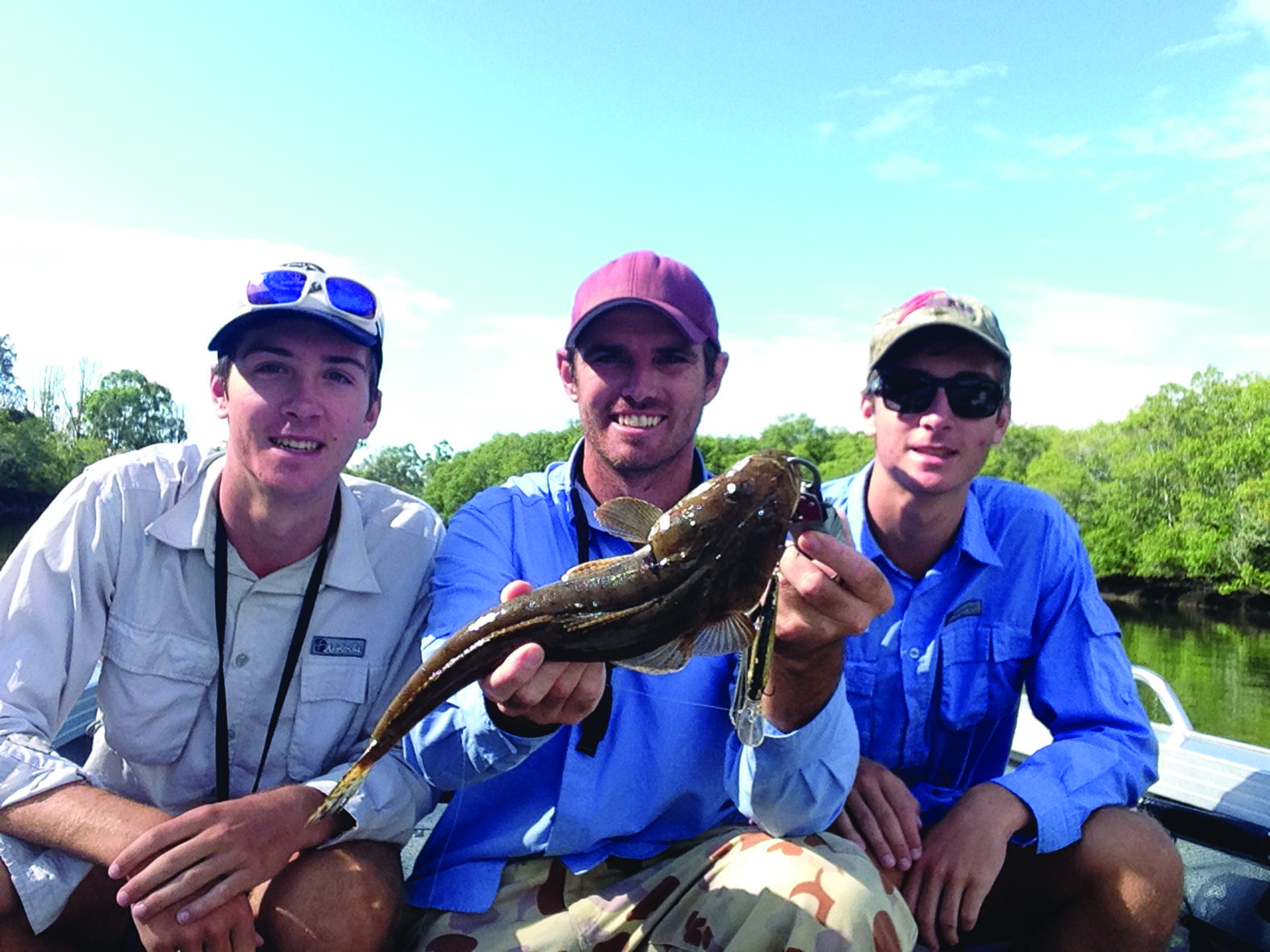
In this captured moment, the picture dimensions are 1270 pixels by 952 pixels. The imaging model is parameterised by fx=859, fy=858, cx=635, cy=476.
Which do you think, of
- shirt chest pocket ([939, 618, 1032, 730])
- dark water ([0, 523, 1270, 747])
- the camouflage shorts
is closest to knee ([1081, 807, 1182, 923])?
shirt chest pocket ([939, 618, 1032, 730])

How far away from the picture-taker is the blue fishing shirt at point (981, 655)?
4.02 meters

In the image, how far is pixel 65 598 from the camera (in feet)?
11.9

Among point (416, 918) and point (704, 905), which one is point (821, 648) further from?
point (416, 918)

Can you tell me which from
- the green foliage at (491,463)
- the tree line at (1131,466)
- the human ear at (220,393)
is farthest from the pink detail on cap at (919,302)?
the green foliage at (491,463)

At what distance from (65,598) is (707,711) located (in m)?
2.75

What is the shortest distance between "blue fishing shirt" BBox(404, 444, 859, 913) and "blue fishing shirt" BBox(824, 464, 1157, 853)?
0.91 meters

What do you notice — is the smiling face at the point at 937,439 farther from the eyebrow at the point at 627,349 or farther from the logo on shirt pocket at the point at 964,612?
the eyebrow at the point at 627,349

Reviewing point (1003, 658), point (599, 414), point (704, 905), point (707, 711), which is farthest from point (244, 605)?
point (1003, 658)

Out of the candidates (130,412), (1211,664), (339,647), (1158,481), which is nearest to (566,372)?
(339,647)

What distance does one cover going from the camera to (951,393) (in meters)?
4.09

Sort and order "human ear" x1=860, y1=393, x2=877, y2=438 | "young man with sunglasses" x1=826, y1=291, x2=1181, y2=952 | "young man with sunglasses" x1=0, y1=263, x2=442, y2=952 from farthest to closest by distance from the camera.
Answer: "human ear" x1=860, y1=393, x2=877, y2=438, "young man with sunglasses" x1=826, y1=291, x2=1181, y2=952, "young man with sunglasses" x1=0, y1=263, x2=442, y2=952

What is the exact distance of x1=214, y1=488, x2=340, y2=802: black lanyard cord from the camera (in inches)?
146

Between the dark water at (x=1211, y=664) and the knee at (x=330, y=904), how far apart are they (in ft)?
63.0

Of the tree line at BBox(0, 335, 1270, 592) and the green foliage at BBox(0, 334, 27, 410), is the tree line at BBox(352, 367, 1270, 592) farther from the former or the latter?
the green foliage at BBox(0, 334, 27, 410)
